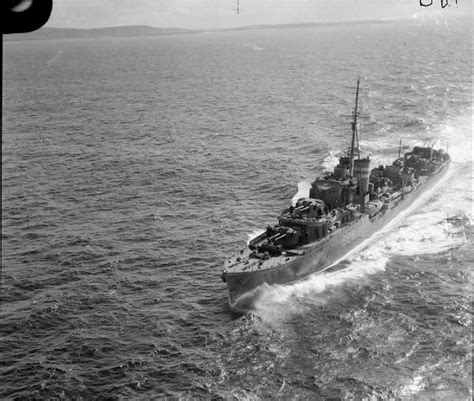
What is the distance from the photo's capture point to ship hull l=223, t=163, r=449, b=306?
133ft

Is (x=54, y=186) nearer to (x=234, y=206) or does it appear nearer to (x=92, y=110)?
(x=234, y=206)

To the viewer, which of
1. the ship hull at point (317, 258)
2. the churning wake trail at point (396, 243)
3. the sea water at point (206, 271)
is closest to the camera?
the sea water at point (206, 271)

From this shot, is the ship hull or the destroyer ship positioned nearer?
the ship hull

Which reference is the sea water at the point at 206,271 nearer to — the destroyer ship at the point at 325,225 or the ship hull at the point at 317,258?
the ship hull at the point at 317,258

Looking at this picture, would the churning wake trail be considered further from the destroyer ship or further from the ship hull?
the destroyer ship

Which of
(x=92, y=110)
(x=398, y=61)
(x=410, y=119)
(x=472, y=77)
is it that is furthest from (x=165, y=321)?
(x=398, y=61)

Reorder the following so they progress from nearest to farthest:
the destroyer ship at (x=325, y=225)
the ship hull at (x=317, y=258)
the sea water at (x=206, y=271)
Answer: the sea water at (x=206, y=271) < the ship hull at (x=317, y=258) < the destroyer ship at (x=325, y=225)

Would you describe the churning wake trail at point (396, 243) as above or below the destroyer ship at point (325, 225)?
below

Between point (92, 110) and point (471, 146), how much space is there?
72.9m

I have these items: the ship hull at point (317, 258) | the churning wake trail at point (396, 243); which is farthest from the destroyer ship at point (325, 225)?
the churning wake trail at point (396, 243)

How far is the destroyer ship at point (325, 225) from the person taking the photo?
137ft

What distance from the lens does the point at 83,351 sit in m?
34.9

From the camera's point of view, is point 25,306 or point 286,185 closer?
point 25,306

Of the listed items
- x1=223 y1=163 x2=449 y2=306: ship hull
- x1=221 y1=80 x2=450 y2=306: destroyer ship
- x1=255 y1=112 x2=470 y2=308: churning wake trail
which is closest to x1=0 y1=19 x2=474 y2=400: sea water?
x1=255 y1=112 x2=470 y2=308: churning wake trail
